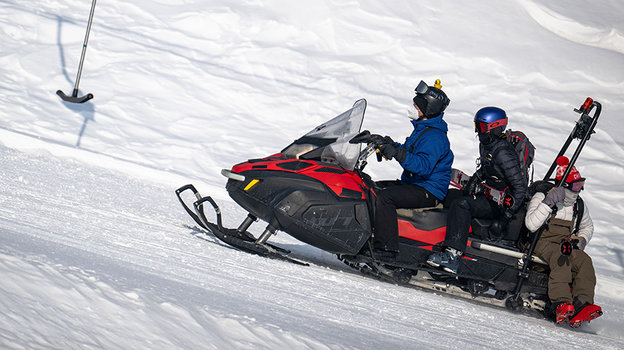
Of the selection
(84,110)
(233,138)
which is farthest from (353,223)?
(84,110)

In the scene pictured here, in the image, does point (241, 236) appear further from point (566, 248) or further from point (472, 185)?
point (566, 248)

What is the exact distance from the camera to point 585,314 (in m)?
4.95

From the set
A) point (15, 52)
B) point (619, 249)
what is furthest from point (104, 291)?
point (15, 52)

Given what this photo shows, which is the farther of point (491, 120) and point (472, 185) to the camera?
point (472, 185)

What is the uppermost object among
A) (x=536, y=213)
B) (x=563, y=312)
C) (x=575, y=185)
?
(x=575, y=185)

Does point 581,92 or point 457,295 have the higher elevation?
point 581,92

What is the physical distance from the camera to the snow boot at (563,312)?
196 inches

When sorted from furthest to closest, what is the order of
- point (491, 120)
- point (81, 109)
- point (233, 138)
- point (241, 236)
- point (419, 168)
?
1. point (233, 138)
2. point (81, 109)
3. point (491, 120)
4. point (241, 236)
5. point (419, 168)

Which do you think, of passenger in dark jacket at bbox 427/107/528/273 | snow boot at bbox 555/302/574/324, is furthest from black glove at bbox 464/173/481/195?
snow boot at bbox 555/302/574/324

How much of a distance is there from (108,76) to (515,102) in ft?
22.3

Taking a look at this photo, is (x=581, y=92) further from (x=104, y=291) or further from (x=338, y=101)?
(x=104, y=291)

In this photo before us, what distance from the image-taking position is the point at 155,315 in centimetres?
250

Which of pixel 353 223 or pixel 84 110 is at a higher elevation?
pixel 84 110

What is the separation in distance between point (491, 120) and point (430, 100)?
1.71 feet
